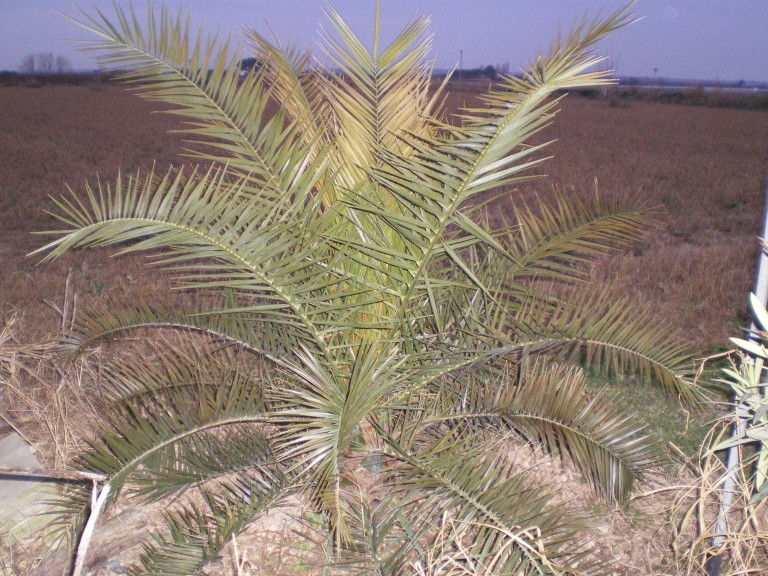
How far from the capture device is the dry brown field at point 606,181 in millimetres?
5138

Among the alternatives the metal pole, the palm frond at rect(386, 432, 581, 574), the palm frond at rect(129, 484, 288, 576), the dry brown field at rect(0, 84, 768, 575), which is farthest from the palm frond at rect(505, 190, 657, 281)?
the palm frond at rect(129, 484, 288, 576)

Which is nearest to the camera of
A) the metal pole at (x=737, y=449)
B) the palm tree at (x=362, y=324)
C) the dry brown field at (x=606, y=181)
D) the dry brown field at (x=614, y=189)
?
the metal pole at (x=737, y=449)

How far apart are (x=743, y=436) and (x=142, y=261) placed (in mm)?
5631

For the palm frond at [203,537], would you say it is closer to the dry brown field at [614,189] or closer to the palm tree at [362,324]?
the palm tree at [362,324]

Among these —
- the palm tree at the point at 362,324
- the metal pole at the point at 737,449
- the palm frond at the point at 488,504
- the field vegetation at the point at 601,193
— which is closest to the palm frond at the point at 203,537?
the palm tree at the point at 362,324

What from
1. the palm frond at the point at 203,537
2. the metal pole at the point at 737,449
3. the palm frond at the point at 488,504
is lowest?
the palm frond at the point at 203,537

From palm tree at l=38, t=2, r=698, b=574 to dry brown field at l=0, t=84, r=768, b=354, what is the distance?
1.56ft

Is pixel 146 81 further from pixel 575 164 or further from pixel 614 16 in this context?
pixel 575 164

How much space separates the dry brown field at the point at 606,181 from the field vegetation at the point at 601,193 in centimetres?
2

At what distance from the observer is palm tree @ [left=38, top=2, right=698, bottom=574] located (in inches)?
76.8

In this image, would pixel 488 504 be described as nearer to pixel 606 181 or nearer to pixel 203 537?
pixel 203 537

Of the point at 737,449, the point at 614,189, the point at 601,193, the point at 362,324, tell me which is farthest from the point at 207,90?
the point at 614,189

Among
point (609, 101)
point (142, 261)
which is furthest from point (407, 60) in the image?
point (609, 101)

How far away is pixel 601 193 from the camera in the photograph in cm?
769
